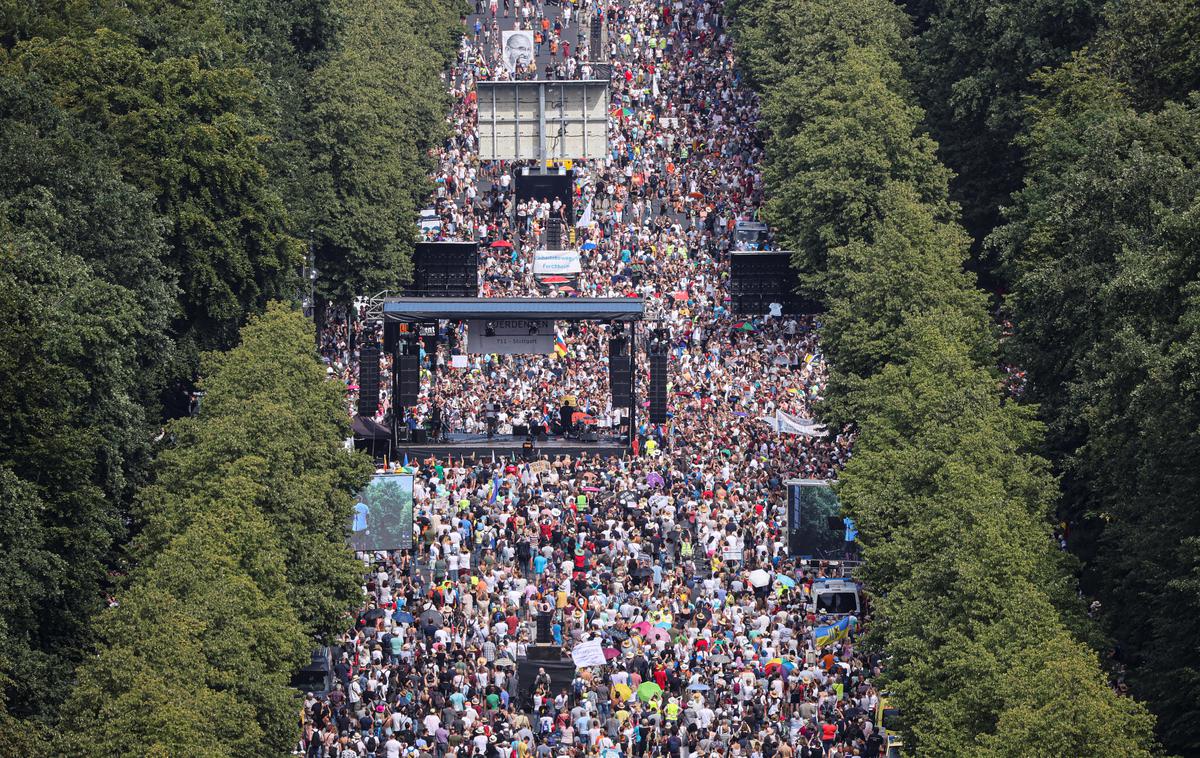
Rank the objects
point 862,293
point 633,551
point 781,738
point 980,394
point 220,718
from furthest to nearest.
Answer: point 862,293 < point 633,551 < point 980,394 < point 781,738 < point 220,718

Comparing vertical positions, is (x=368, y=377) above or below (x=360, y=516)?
above

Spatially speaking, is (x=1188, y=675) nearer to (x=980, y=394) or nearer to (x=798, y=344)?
(x=980, y=394)

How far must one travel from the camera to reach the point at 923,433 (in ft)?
270

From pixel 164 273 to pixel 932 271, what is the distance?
22215 millimetres

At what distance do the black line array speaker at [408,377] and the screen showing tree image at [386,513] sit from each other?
44.0 feet

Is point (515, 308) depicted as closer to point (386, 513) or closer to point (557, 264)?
point (557, 264)

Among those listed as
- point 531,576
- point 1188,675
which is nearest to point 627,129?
point 531,576

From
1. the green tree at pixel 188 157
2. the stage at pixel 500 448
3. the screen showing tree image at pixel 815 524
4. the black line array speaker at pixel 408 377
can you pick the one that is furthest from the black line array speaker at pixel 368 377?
the screen showing tree image at pixel 815 524

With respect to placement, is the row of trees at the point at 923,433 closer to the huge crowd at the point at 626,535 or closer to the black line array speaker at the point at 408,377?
the huge crowd at the point at 626,535

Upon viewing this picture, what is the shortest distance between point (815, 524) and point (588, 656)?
1099 centimetres

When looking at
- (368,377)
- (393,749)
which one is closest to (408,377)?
(368,377)

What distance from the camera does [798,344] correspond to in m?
110

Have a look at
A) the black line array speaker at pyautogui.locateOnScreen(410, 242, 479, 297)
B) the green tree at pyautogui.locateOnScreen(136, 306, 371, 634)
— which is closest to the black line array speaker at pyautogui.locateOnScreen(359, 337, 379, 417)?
the black line array speaker at pyautogui.locateOnScreen(410, 242, 479, 297)

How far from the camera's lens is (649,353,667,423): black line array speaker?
101 meters
